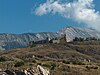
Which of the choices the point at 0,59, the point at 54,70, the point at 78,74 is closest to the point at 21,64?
the point at 54,70

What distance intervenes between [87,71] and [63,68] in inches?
252

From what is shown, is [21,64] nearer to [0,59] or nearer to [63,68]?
[63,68]

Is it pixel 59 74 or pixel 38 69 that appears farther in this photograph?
pixel 59 74

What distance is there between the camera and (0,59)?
124 metres

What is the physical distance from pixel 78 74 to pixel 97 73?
16.7ft

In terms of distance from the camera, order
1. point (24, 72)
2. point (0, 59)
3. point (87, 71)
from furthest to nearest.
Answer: point (0, 59), point (87, 71), point (24, 72)

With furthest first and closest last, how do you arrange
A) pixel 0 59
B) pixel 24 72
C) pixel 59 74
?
1. pixel 0 59
2. pixel 59 74
3. pixel 24 72

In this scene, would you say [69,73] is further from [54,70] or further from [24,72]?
[24,72]

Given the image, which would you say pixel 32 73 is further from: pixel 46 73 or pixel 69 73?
pixel 69 73

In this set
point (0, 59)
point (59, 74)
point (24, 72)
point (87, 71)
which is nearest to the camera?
point (24, 72)

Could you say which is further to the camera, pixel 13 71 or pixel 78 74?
pixel 78 74

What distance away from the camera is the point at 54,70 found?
91.8 metres

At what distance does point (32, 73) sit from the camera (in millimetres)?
76500

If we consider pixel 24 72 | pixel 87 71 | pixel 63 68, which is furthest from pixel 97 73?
pixel 24 72
